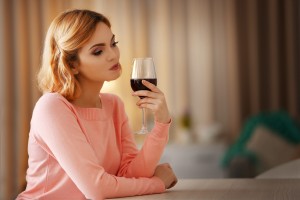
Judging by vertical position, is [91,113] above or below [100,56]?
below

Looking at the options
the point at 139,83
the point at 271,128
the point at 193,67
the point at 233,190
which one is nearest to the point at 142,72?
the point at 139,83

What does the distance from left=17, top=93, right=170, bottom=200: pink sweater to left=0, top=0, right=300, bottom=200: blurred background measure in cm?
328

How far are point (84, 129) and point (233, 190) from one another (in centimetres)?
52

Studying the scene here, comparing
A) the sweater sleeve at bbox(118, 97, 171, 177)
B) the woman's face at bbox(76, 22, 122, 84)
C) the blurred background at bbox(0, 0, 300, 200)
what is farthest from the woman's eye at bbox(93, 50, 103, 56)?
the blurred background at bbox(0, 0, 300, 200)

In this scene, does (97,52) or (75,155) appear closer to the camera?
(75,155)

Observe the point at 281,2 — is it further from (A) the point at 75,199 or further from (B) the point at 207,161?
(A) the point at 75,199

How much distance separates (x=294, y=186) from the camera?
1.71 m

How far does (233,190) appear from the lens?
5.46 ft

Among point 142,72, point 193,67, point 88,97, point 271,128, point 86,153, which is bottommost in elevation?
point 271,128

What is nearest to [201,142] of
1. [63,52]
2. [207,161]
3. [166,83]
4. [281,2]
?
[207,161]

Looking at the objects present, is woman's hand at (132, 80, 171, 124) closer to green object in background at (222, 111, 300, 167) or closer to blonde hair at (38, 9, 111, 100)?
blonde hair at (38, 9, 111, 100)

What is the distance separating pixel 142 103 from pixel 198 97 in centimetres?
406

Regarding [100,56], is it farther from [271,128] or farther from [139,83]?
[271,128]

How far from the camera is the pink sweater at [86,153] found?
65.0 inches
